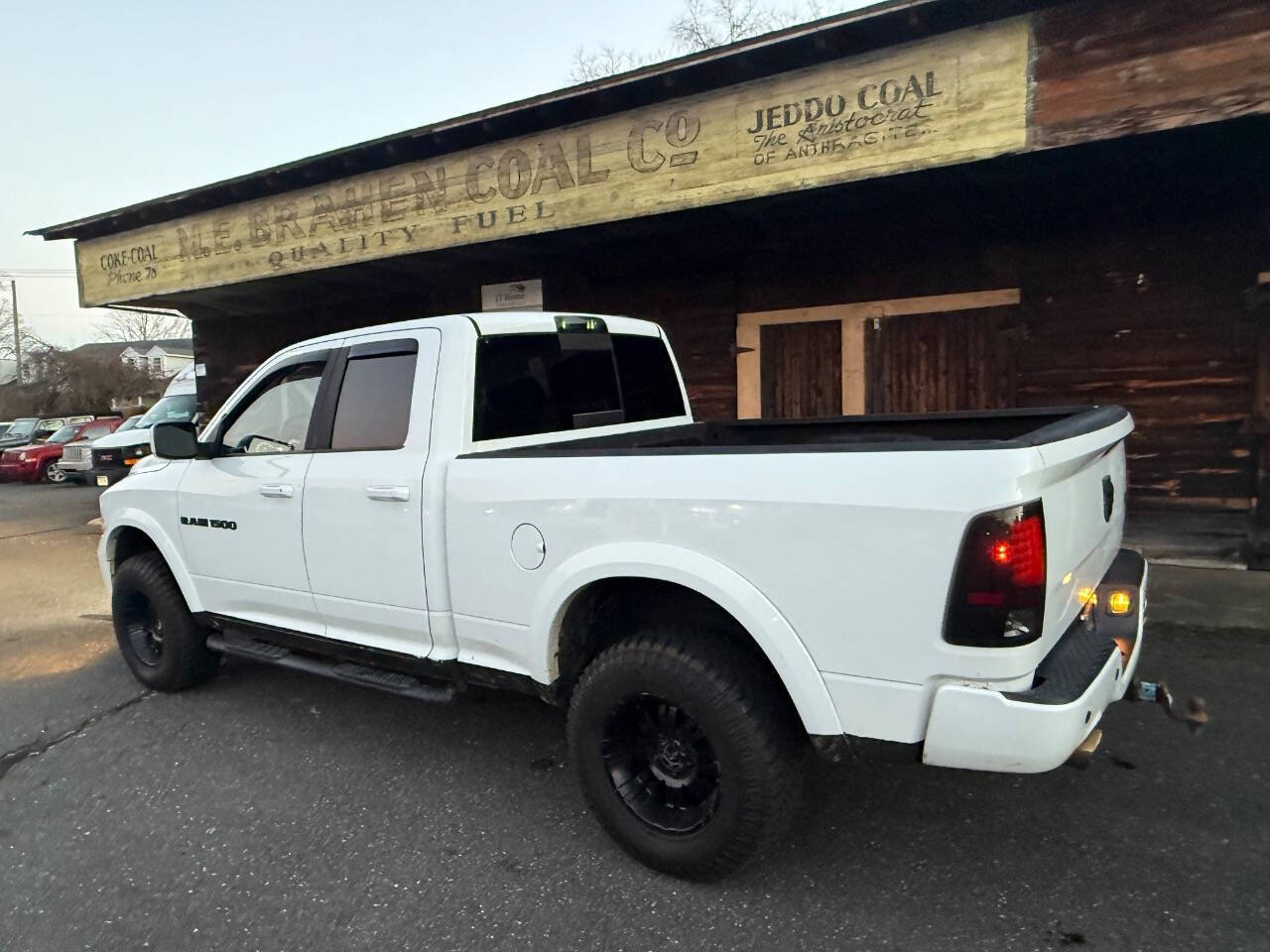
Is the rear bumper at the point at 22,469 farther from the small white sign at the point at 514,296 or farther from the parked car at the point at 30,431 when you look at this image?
the small white sign at the point at 514,296

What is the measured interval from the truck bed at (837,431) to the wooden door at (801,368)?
13.3ft

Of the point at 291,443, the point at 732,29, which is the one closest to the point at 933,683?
the point at 291,443

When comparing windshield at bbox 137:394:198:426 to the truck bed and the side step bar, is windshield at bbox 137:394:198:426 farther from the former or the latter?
the truck bed

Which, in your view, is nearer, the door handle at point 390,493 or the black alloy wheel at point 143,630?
the door handle at point 390,493

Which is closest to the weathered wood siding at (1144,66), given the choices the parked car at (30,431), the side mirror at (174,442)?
the side mirror at (174,442)


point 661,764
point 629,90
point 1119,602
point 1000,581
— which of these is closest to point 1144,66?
point 629,90

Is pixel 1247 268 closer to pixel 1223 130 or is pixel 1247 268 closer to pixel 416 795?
pixel 1223 130

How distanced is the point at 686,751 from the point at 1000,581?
115cm

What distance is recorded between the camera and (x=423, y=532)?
120 inches

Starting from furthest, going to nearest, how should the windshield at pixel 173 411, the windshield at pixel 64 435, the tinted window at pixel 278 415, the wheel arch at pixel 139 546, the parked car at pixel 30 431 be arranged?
1. the parked car at pixel 30 431
2. the windshield at pixel 64 435
3. the windshield at pixel 173 411
4. the wheel arch at pixel 139 546
5. the tinted window at pixel 278 415

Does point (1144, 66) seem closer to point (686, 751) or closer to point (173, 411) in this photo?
point (686, 751)

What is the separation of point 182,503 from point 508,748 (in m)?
2.12

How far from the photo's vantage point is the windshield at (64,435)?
771 inches

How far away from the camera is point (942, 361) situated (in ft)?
25.3
